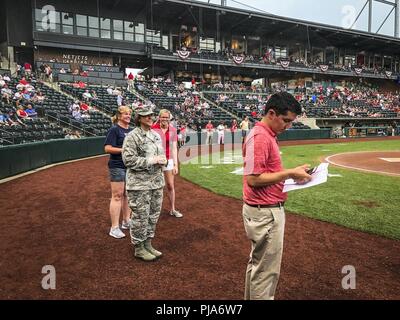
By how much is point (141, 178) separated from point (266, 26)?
4465 centimetres

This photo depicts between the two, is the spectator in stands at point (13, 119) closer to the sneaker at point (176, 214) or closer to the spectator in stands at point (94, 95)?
the spectator in stands at point (94, 95)

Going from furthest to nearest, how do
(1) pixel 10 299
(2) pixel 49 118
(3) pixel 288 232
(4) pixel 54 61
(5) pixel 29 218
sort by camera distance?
(4) pixel 54 61 < (2) pixel 49 118 < (5) pixel 29 218 < (3) pixel 288 232 < (1) pixel 10 299

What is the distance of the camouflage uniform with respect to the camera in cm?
430

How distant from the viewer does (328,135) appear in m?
33.6

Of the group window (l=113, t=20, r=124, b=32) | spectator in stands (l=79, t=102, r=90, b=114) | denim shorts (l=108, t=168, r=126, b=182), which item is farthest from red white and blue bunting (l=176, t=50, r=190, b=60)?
denim shorts (l=108, t=168, r=126, b=182)

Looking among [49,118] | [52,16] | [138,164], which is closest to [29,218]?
[138,164]

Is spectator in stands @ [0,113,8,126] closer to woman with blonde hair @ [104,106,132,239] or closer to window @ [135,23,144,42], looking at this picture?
woman with blonde hair @ [104,106,132,239]

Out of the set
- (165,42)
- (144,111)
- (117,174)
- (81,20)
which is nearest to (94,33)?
(81,20)

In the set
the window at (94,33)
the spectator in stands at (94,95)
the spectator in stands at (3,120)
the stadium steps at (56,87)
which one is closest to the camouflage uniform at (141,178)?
the spectator in stands at (3,120)

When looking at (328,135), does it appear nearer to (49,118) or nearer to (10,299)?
(49,118)

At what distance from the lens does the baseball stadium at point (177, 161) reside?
4160 millimetres

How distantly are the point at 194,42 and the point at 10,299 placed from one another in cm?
4264

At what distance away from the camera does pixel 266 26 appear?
143ft

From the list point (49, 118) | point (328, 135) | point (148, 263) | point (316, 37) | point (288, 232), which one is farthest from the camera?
point (316, 37)
